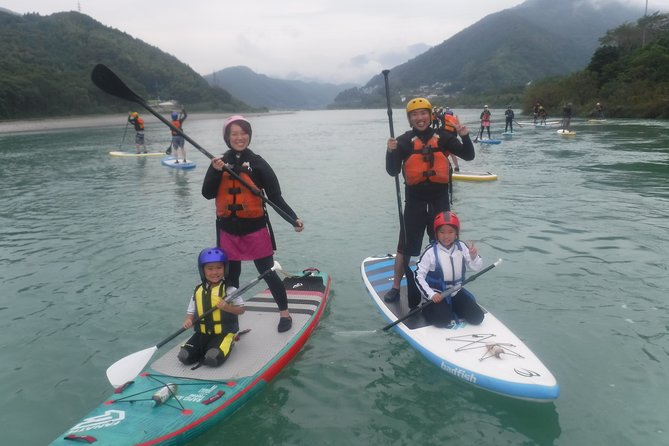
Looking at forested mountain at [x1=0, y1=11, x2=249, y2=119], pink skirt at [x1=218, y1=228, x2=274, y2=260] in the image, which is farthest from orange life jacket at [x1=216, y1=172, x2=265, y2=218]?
forested mountain at [x1=0, y1=11, x2=249, y2=119]

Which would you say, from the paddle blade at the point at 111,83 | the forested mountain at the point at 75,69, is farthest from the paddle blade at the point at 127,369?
the forested mountain at the point at 75,69

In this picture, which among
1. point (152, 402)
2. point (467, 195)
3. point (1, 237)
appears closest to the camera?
point (152, 402)

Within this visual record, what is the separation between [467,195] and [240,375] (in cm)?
993

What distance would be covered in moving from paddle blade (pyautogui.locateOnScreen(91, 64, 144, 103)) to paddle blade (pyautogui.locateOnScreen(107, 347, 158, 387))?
273 centimetres

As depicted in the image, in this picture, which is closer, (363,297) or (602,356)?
(602,356)

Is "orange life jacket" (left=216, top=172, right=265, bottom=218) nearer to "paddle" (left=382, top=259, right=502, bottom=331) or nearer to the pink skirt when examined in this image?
the pink skirt

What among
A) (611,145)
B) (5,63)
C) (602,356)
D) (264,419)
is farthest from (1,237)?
(5,63)

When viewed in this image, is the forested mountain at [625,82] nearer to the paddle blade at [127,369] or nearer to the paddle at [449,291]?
the paddle at [449,291]

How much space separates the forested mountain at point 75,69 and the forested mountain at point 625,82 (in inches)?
2825

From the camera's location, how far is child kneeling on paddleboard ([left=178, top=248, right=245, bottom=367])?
14.6 feet

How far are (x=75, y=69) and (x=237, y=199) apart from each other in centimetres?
11144

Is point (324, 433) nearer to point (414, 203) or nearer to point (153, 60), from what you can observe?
point (414, 203)

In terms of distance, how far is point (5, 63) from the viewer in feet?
247

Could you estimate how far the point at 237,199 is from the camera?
4754 millimetres
